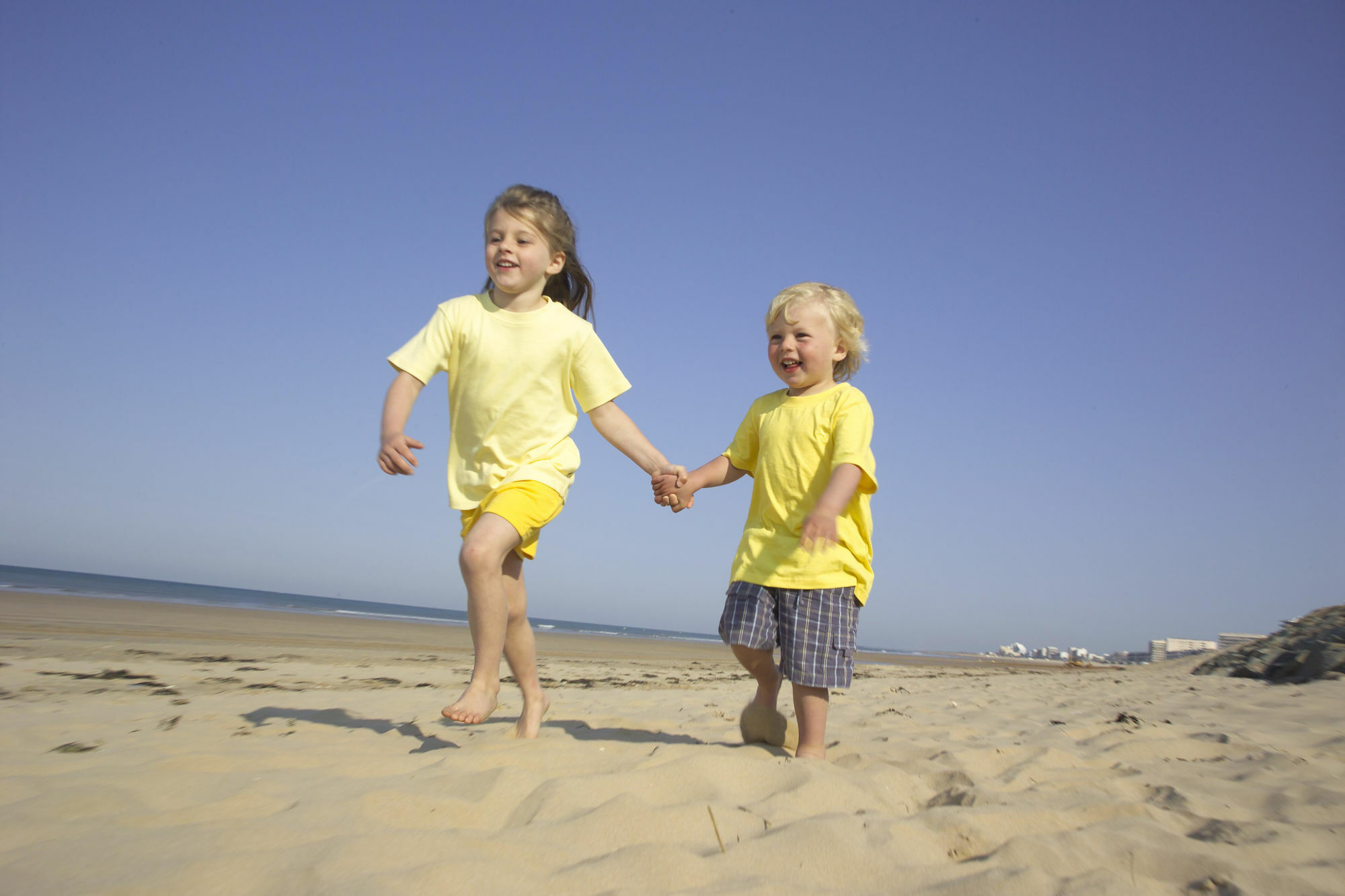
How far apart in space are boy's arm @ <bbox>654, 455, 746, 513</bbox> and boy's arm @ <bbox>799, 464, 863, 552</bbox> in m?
0.56

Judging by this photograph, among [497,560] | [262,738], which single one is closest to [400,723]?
[262,738]

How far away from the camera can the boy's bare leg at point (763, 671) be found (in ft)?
9.29

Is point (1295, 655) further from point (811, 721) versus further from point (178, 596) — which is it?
point (178, 596)

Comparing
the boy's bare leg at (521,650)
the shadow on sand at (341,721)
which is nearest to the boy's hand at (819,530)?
the boy's bare leg at (521,650)

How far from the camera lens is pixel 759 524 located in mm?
3012

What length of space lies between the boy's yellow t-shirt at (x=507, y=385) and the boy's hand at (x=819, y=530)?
1012 millimetres

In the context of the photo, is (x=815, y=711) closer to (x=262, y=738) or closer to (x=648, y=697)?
(x=262, y=738)

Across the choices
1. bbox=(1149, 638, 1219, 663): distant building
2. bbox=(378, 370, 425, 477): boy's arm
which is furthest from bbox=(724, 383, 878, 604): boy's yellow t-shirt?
bbox=(1149, 638, 1219, 663): distant building

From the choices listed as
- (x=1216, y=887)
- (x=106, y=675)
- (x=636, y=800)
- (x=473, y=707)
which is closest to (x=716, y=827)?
(x=636, y=800)

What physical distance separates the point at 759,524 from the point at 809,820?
132 cm

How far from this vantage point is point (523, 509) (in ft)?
9.25

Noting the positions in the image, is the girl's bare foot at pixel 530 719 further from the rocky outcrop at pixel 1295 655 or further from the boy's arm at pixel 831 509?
the rocky outcrop at pixel 1295 655

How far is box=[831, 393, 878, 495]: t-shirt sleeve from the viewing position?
9.18 ft

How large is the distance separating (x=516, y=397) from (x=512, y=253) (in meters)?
0.59
